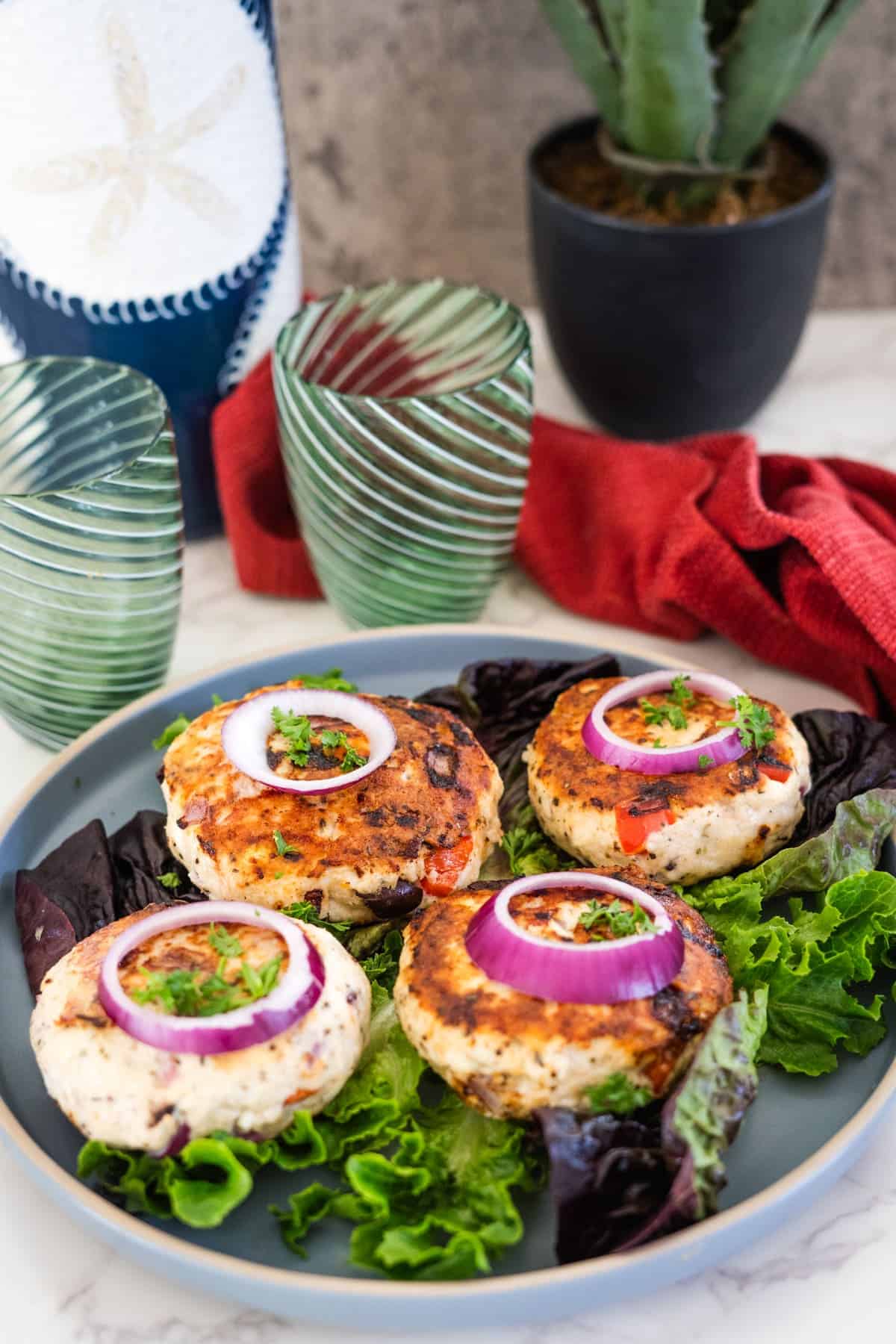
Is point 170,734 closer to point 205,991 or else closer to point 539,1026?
point 205,991

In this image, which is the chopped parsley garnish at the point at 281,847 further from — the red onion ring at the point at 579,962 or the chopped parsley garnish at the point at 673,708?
the chopped parsley garnish at the point at 673,708

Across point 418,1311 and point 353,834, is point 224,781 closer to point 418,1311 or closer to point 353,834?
point 353,834

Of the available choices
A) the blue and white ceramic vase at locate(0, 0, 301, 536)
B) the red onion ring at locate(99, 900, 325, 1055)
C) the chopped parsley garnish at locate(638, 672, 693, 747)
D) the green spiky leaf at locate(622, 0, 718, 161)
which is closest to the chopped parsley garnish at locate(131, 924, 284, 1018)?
the red onion ring at locate(99, 900, 325, 1055)

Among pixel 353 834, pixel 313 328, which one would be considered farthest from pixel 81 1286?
pixel 313 328

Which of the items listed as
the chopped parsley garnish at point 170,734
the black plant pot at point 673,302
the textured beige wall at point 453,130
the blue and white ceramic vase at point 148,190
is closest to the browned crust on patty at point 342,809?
the chopped parsley garnish at point 170,734

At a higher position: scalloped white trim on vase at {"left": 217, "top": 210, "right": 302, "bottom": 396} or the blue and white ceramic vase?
the blue and white ceramic vase

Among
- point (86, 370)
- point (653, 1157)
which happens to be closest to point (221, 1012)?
point (653, 1157)

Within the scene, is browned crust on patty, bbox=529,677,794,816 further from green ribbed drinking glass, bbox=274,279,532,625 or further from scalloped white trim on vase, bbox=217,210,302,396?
scalloped white trim on vase, bbox=217,210,302,396
